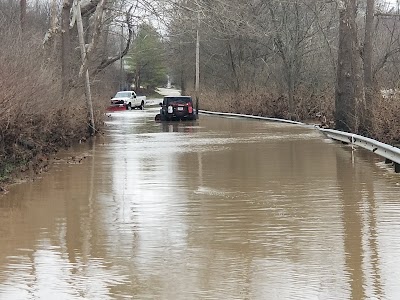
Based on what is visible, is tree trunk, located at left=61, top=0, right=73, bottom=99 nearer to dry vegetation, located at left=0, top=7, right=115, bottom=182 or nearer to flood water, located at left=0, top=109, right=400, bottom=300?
dry vegetation, located at left=0, top=7, right=115, bottom=182

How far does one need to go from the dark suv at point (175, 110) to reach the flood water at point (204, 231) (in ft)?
83.9

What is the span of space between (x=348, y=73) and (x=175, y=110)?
17.7 meters

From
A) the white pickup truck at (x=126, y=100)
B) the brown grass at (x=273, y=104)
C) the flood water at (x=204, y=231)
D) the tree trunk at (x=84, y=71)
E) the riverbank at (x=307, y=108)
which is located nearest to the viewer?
the flood water at (x=204, y=231)

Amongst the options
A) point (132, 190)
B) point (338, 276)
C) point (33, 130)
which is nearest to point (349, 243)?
point (338, 276)

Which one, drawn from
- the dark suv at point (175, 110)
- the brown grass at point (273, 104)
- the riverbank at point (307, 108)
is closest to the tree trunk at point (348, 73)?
the riverbank at point (307, 108)

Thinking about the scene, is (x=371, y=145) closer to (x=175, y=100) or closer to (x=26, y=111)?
(x=26, y=111)

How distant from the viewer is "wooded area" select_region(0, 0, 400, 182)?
62.7ft

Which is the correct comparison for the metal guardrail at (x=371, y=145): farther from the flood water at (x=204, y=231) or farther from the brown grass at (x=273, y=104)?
the brown grass at (x=273, y=104)

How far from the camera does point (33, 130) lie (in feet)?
62.3

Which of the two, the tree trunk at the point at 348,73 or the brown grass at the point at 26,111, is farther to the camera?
the tree trunk at the point at 348,73

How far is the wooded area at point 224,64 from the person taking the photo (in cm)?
1912

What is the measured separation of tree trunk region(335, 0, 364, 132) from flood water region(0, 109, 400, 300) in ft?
29.0

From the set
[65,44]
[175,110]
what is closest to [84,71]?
[65,44]

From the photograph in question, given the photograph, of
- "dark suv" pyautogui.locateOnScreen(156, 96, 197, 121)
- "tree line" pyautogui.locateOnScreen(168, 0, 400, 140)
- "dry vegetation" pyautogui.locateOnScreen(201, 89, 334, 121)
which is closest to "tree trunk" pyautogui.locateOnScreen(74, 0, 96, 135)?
"tree line" pyautogui.locateOnScreen(168, 0, 400, 140)
